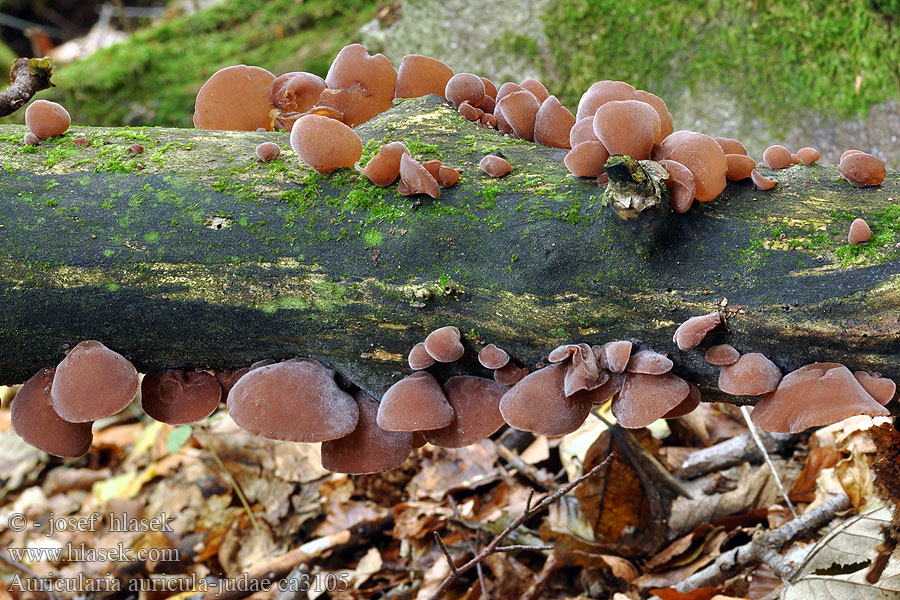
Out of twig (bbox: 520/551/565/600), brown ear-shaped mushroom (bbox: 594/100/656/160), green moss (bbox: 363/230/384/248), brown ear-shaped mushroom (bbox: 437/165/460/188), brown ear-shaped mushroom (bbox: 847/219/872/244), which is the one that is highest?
brown ear-shaped mushroom (bbox: 594/100/656/160)

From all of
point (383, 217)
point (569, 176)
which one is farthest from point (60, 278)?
point (569, 176)

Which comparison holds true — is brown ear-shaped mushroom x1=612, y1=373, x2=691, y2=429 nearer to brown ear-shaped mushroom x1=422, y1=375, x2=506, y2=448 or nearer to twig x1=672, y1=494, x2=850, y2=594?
brown ear-shaped mushroom x1=422, y1=375, x2=506, y2=448

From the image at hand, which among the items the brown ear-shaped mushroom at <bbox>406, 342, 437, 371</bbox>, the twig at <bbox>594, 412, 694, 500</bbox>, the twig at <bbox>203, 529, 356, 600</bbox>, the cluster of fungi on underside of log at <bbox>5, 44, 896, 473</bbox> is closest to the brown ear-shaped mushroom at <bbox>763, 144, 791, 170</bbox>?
the cluster of fungi on underside of log at <bbox>5, 44, 896, 473</bbox>

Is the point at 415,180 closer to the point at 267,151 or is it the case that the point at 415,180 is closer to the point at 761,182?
the point at 267,151

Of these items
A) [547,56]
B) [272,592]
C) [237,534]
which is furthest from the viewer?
[547,56]

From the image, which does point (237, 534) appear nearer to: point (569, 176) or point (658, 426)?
point (658, 426)
